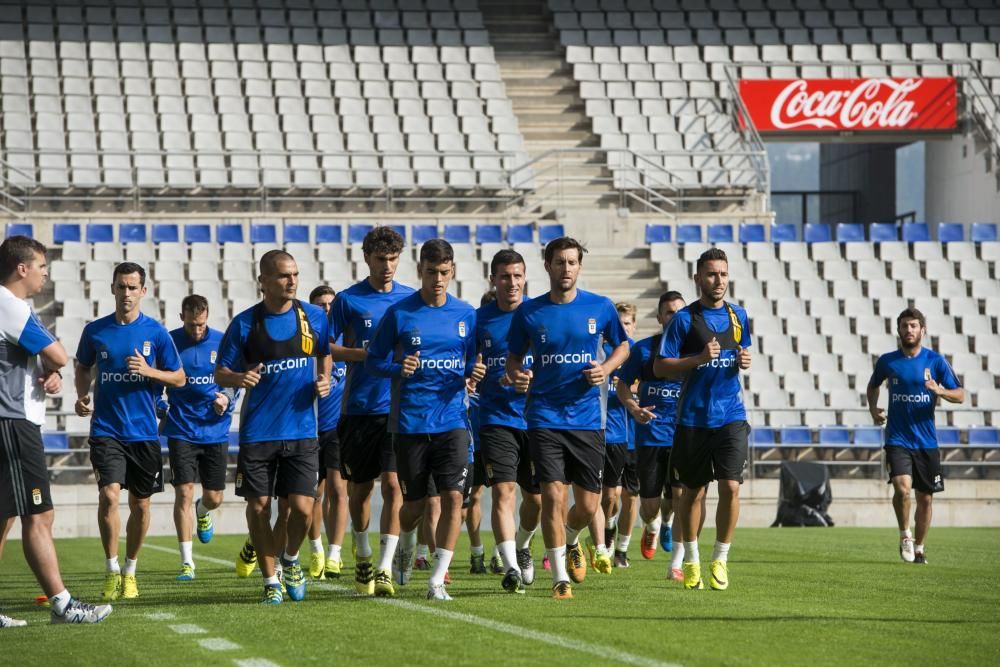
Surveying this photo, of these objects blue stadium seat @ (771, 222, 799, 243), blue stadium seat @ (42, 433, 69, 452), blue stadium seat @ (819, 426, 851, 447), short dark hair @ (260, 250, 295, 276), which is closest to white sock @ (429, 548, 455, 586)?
short dark hair @ (260, 250, 295, 276)

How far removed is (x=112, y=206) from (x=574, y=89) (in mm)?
10874

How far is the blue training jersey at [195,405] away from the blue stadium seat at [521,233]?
14.0m

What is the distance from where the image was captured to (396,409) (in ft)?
29.7

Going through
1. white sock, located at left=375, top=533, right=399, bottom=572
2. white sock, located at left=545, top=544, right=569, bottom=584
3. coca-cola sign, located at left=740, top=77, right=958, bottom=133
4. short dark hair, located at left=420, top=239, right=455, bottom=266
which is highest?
coca-cola sign, located at left=740, top=77, right=958, bottom=133

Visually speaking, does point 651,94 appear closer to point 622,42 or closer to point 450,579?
point 622,42

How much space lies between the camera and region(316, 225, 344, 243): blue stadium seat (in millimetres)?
25703

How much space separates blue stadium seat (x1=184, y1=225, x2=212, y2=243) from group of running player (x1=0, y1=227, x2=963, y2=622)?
14516 mm

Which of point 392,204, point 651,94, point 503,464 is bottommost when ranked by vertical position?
point 503,464

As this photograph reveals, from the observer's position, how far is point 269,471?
8898mm

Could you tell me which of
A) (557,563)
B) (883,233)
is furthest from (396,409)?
(883,233)

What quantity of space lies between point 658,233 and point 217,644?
20.1 m

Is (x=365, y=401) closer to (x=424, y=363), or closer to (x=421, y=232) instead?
(x=424, y=363)

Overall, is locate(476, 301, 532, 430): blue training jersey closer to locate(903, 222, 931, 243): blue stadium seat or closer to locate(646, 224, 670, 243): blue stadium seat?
locate(646, 224, 670, 243): blue stadium seat

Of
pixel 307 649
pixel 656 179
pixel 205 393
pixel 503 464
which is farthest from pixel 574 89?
pixel 307 649
